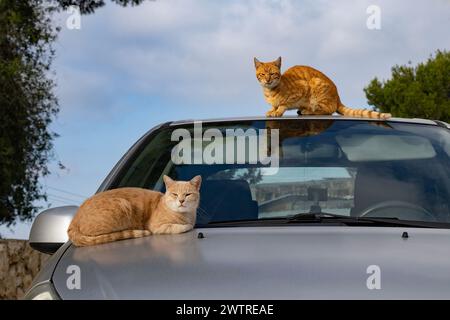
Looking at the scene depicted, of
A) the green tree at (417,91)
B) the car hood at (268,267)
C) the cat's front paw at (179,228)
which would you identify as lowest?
the car hood at (268,267)

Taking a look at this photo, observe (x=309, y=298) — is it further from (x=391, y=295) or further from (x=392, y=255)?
(x=392, y=255)

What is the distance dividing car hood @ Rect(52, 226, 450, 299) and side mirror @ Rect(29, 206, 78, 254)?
380 mm

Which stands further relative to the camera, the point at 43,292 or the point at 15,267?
the point at 15,267

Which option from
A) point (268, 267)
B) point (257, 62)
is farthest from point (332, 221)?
point (257, 62)

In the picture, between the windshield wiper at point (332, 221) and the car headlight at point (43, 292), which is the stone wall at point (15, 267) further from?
the car headlight at point (43, 292)

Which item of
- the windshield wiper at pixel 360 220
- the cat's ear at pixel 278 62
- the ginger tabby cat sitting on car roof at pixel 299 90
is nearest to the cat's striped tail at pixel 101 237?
the windshield wiper at pixel 360 220

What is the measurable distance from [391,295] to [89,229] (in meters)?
1.37

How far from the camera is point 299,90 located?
6574 millimetres

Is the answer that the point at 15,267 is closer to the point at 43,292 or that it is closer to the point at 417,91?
the point at 43,292

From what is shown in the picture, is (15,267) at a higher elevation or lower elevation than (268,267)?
lower

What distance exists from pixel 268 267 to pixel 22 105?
57.4 feet

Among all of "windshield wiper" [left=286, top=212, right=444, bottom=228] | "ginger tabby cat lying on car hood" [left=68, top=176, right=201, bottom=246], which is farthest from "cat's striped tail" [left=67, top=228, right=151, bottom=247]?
"windshield wiper" [left=286, top=212, right=444, bottom=228]

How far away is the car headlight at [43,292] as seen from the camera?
103 inches
